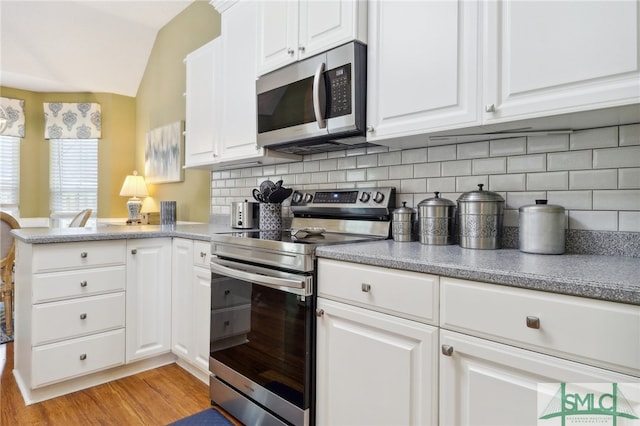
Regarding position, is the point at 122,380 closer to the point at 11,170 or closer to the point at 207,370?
the point at 207,370

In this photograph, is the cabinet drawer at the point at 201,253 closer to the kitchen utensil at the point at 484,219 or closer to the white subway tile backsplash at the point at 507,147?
the kitchen utensil at the point at 484,219

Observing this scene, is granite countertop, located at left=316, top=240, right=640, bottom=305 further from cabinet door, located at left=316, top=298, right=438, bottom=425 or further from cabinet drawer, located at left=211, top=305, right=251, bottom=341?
cabinet drawer, located at left=211, top=305, right=251, bottom=341

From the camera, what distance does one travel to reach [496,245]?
1438 millimetres

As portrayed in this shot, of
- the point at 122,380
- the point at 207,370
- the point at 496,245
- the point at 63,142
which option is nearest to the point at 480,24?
the point at 496,245

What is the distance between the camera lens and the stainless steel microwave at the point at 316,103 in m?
1.68

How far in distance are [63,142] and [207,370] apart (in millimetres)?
4171

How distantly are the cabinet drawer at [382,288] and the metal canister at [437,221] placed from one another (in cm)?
42

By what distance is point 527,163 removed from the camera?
149 centimetres

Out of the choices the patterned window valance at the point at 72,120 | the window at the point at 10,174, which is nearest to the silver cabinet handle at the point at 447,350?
the patterned window valance at the point at 72,120

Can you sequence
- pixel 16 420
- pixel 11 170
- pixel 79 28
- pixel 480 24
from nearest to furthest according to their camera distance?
pixel 480 24 → pixel 16 420 → pixel 79 28 → pixel 11 170

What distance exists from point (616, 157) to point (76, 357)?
108 inches

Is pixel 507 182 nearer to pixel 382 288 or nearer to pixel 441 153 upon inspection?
pixel 441 153

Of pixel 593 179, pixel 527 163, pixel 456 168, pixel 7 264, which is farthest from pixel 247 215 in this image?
pixel 7 264

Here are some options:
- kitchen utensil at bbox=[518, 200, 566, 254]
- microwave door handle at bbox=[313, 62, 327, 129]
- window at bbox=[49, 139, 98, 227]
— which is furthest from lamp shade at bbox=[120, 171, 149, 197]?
kitchen utensil at bbox=[518, 200, 566, 254]
